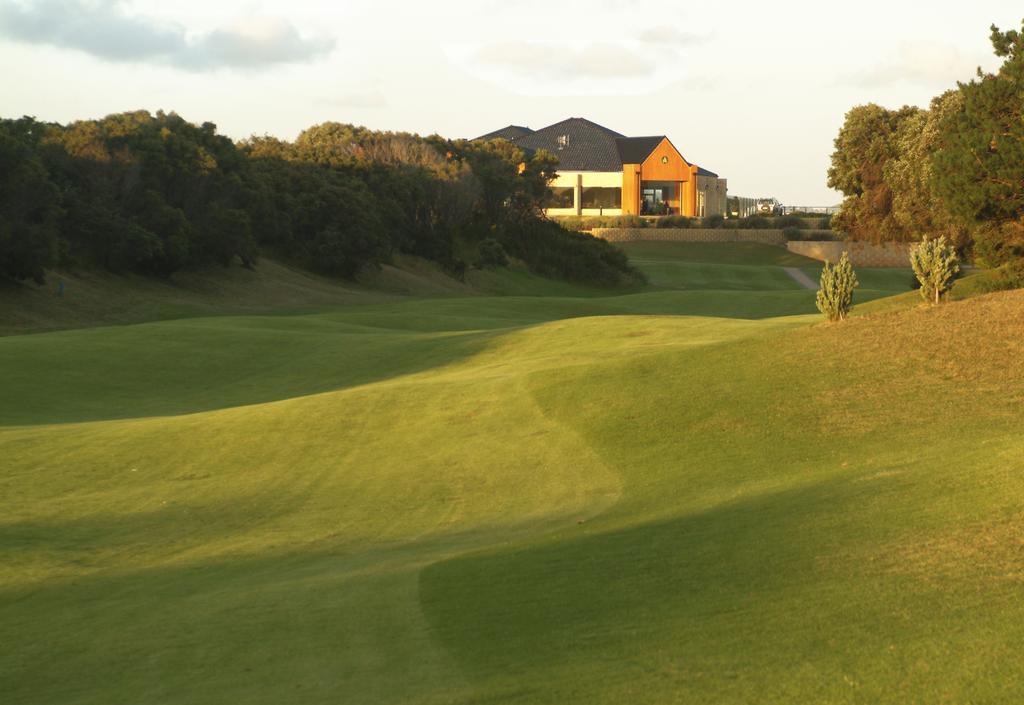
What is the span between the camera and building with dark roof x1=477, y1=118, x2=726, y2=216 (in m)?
119

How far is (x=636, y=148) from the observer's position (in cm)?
12056

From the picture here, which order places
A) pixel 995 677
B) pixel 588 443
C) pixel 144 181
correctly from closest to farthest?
pixel 995 677, pixel 588 443, pixel 144 181

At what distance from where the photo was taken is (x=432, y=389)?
22859 millimetres

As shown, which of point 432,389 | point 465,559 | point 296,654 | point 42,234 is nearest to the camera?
point 296,654

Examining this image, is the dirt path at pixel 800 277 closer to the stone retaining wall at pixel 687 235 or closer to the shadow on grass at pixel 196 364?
the stone retaining wall at pixel 687 235

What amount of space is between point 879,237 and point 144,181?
37.7 meters

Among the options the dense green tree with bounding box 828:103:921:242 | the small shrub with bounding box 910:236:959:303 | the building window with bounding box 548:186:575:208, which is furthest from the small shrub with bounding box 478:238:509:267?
the small shrub with bounding box 910:236:959:303

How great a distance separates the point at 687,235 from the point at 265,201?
142ft

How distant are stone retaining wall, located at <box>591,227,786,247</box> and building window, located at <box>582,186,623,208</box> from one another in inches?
773

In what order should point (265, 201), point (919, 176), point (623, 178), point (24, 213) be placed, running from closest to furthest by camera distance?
point (24, 213) < point (919, 176) < point (265, 201) < point (623, 178)

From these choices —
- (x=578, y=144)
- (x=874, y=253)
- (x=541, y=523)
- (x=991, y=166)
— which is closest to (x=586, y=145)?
(x=578, y=144)

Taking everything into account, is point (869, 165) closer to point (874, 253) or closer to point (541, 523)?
point (874, 253)

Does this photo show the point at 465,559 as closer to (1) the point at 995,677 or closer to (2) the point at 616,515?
(2) the point at 616,515

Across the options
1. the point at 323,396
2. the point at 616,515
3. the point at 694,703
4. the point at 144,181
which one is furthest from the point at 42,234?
the point at 694,703
